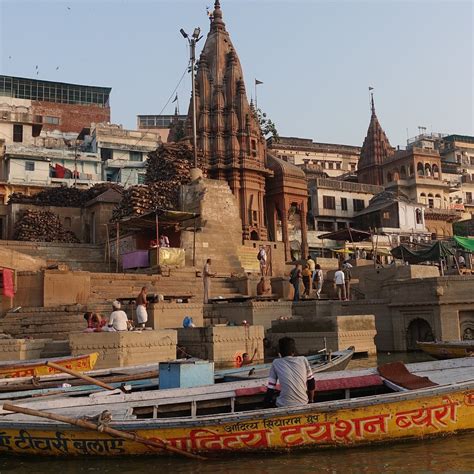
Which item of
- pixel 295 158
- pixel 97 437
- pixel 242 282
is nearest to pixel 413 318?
pixel 242 282

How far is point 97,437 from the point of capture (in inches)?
249

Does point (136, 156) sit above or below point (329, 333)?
above

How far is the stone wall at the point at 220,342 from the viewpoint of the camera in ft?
45.1

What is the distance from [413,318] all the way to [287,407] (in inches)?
453

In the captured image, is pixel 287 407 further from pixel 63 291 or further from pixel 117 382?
pixel 63 291

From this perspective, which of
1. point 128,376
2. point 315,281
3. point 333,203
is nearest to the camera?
point 128,376

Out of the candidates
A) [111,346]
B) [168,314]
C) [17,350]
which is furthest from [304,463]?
[168,314]

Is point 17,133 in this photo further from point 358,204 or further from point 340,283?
point 340,283

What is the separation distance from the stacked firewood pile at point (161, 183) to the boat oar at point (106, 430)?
1873cm

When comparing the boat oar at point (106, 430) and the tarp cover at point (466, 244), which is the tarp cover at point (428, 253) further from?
the boat oar at point (106, 430)

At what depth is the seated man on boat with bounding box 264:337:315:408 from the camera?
21.7ft

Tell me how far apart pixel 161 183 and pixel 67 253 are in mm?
5362

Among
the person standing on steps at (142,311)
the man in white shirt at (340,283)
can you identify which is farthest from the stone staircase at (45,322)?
the man in white shirt at (340,283)

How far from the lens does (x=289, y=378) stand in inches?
261
